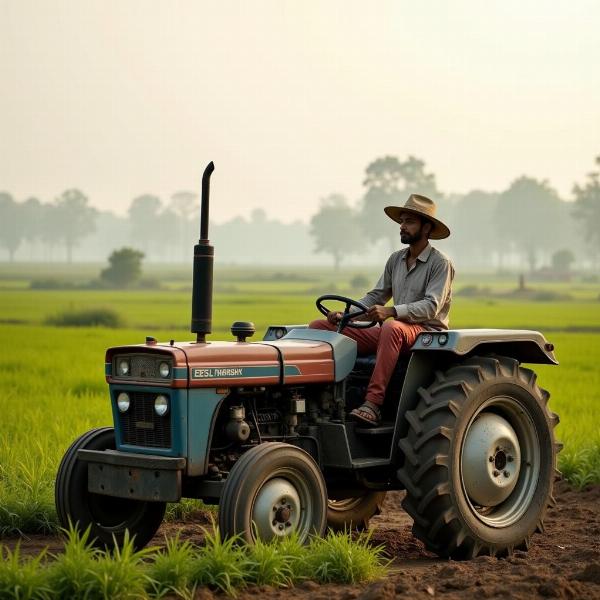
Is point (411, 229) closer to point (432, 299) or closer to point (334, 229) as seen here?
point (432, 299)

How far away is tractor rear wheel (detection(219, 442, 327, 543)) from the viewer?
19.5 feet

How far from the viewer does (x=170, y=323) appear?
34688 mm

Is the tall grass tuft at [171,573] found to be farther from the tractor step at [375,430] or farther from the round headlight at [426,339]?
the round headlight at [426,339]

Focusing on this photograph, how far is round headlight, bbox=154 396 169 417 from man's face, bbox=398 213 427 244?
2.03 meters

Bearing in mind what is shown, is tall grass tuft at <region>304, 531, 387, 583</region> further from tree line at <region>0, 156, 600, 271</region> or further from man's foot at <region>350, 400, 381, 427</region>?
tree line at <region>0, 156, 600, 271</region>

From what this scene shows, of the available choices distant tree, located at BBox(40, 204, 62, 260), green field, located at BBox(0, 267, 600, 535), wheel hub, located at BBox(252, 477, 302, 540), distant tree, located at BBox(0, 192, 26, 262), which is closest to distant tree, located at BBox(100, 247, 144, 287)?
green field, located at BBox(0, 267, 600, 535)

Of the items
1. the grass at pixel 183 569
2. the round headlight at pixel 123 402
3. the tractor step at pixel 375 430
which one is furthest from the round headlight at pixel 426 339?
the round headlight at pixel 123 402

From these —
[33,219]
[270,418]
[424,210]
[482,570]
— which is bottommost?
[482,570]

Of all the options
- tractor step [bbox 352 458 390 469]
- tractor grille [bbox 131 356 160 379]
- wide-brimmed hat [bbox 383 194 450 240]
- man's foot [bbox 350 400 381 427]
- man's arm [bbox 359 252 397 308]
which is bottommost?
tractor step [bbox 352 458 390 469]

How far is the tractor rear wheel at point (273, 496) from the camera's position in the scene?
5.95 metres

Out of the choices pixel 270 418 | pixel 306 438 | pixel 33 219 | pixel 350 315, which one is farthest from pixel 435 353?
pixel 33 219

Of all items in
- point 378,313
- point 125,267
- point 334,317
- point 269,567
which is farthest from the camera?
point 125,267

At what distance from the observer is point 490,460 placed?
7086mm

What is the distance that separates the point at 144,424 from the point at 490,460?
7.21ft
